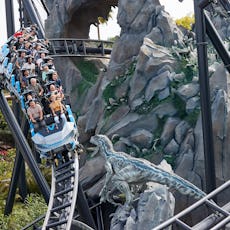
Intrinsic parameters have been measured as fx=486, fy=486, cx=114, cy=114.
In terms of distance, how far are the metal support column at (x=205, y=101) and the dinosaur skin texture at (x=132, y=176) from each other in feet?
1.39

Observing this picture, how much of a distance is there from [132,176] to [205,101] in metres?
1.77

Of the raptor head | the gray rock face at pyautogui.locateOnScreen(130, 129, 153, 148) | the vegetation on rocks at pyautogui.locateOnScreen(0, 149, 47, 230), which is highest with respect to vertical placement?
the raptor head

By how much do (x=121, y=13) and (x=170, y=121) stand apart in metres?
5.47

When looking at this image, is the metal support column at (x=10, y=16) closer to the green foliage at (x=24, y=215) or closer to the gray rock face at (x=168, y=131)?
the green foliage at (x=24, y=215)

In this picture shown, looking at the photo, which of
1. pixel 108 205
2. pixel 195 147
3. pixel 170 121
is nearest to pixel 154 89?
pixel 170 121

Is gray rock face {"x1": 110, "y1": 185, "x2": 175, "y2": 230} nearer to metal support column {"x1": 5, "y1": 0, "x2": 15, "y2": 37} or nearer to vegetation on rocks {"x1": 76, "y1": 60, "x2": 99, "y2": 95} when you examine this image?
metal support column {"x1": 5, "y1": 0, "x2": 15, "y2": 37}

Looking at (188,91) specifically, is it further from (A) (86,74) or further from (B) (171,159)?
(A) (86,74)

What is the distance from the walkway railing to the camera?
18.4m

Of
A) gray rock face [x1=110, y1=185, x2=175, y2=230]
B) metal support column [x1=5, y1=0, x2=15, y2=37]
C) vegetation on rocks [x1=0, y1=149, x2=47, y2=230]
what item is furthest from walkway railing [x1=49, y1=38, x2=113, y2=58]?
gray rock face [x1=110, y1=185, x2=175, y2=230]

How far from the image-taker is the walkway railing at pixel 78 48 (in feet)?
60.3

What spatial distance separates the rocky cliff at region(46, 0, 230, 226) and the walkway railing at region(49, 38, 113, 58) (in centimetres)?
290

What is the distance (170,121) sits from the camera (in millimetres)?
11523

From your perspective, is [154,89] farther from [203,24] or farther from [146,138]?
[203,24]

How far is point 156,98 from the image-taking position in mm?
12258
